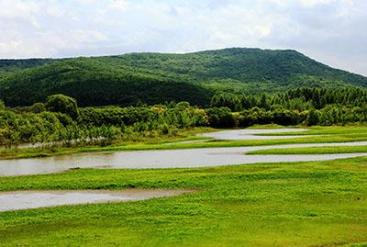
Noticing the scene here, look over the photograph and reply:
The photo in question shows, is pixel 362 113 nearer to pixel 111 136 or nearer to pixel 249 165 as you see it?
pixel 111 136

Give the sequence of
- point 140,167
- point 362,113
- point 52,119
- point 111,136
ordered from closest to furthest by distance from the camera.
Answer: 1. point 140,167
2. point 111,136
3. point 52,119
4. point 362,113

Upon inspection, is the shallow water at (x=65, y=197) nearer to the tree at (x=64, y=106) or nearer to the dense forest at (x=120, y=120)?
the dense forest at (x=120, y=120)

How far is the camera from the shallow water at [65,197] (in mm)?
45019

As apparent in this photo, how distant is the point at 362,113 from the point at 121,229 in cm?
13892

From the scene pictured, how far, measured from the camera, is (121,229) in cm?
3384

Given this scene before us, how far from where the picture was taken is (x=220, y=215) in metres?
36.8

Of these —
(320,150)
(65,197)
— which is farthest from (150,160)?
(65,197)

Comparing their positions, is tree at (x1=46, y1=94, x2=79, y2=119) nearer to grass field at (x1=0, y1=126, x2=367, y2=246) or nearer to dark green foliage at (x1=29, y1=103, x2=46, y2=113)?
dark green foliage at (x1=29, y1=103, x2=46, y2=113)

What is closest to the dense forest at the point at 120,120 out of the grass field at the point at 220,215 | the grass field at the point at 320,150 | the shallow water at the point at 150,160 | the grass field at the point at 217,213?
the shallow water at the point at 150,160

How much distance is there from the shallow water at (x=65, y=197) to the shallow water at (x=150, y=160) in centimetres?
1831

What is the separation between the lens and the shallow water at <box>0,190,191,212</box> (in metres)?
45.0

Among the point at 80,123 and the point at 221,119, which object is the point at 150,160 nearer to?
the point at 80,123

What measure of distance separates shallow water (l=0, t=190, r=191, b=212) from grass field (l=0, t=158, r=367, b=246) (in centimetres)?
243

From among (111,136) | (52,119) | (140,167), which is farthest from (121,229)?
(52,119)
